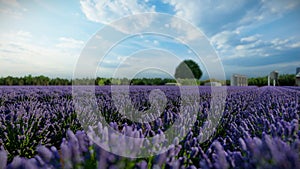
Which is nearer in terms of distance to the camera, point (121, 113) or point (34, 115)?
point (34, 115)

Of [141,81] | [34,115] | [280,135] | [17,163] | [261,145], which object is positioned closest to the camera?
[17,163]

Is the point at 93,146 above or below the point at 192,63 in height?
below

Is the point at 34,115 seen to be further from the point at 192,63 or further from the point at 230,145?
the point at 192,63

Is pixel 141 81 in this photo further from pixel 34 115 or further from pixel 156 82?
pixel 34 115

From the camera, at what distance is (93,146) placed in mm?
1369

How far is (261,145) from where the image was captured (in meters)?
1.16

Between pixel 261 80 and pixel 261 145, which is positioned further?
pixel 261 80

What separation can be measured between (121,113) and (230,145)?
8.81ft

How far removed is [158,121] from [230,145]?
2.60ft

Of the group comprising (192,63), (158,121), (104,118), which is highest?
(192,63)

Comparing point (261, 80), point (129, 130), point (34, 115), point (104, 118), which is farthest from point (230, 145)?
point (261, 80)

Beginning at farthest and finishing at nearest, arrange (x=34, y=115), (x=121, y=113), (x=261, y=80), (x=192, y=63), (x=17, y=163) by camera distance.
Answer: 1. (x=192, y=63)
2. (x=261, y=80)
3. (x=121, y=113)
4. (x=34, y=115)
5. (x=17, y=163)

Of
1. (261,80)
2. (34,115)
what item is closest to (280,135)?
(34,115)

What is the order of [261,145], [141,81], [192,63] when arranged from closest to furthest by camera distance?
[261,145] < [141,81] < [192,63]
